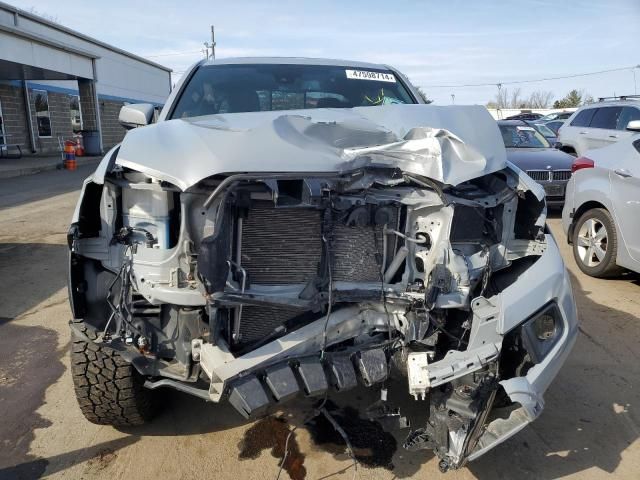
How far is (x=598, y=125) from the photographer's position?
1025 centimetres

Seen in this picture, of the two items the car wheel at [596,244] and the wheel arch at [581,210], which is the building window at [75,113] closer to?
the wheel arch at [581,210]

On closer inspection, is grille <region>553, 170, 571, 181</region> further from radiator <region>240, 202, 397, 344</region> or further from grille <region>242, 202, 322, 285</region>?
grille <region>242, 202, 322, 285</region>

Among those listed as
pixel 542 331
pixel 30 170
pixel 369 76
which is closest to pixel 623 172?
Answer: pixel 369 76

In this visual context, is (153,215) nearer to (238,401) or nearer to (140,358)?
(140,358)

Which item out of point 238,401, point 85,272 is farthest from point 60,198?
point 238,401

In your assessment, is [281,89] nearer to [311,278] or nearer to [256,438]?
[311,278]

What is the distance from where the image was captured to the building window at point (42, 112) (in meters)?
22.0

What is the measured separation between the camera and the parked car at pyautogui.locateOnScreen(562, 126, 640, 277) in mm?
5027

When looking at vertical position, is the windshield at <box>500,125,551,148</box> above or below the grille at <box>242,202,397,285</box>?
above

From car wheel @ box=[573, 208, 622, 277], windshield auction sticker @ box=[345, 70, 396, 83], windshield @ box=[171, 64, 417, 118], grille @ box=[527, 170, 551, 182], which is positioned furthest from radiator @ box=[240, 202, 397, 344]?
grille @ box=[527, 170, 551, 182]

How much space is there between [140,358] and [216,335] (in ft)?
1.30

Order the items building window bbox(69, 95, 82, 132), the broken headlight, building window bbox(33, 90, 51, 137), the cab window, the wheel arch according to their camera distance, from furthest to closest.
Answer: building window bbox(69, 95, 82, 132) → building window bbox(33, 90, 51, 137) → the cab window → the wheel arch → the broken headlight

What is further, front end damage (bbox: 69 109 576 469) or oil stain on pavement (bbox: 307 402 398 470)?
oil stain on pavement (bbox: 307 402 398 470)

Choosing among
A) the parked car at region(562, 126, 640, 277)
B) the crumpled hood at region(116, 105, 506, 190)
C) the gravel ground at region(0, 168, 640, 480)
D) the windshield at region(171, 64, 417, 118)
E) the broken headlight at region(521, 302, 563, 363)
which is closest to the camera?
the crumpled hood at region(116, 105, 506, 190)
